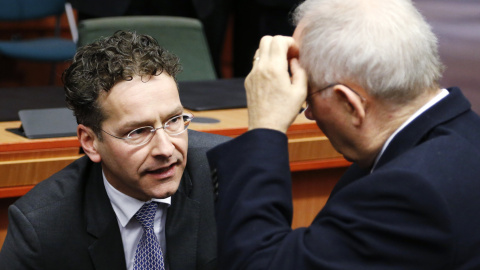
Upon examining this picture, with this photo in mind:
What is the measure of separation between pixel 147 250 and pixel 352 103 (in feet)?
2.43

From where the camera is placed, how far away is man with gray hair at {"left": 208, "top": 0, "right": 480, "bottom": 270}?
113 centimetres

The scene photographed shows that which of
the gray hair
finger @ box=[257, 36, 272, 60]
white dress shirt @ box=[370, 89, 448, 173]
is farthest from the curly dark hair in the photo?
white dress shirt @ box=[370, 89, 448, 173]

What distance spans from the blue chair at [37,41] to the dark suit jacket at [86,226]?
2339 millimetres

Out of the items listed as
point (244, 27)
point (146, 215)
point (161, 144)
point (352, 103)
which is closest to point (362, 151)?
point (352, 103)

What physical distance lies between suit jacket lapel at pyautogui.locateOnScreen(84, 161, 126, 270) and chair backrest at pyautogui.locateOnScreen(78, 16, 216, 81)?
155 cm

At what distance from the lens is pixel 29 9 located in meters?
4.30

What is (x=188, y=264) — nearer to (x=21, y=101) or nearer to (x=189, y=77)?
(x=21, y=101)

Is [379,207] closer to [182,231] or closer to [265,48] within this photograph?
[265,48]

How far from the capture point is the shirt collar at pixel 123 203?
1750 mm

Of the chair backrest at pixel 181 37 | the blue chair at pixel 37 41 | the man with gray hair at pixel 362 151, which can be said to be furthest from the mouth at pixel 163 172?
the blue chair at pixel 37 41

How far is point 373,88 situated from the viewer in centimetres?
120

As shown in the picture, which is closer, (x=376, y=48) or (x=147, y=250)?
(x=376, y=48)

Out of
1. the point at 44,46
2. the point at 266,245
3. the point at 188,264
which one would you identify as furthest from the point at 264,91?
the point at 44,46

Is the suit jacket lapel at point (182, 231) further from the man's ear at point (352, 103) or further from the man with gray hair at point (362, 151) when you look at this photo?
the man's ear at point (352, 103)
